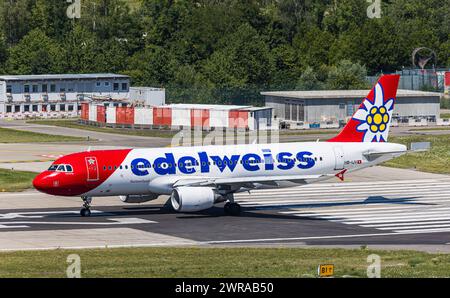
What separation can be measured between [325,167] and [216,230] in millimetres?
11717

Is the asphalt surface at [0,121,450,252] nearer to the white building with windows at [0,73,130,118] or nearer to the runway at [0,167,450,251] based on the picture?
the runway at [0,167,450,251]

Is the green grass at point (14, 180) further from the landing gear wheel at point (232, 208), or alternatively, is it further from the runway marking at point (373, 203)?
the landing gear wheel at point (232, 208)

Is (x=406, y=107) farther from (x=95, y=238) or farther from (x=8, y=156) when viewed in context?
(x=95, y=238)

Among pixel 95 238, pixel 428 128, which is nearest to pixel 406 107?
pixel 428 128

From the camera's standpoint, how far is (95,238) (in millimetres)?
56281

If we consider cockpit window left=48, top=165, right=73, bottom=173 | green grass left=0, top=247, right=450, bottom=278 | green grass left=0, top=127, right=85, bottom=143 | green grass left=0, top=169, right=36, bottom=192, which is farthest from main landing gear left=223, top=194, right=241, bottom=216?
green grass left=0, top=127, right=85, bottom=143

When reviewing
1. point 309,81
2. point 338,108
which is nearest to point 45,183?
point 338,108

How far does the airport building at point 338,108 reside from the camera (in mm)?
146125

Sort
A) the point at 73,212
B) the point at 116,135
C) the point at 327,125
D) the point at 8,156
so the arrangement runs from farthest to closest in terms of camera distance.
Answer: the point at 327,125, the point at 116,135, the point at 8,156, the point at 73,212

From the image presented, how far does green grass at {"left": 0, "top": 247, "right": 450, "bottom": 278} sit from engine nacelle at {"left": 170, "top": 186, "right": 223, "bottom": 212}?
413 inches

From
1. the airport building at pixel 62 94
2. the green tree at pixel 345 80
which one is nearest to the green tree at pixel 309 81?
the green tree at pixel 345 80

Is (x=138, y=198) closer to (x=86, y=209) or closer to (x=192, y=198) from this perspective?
(x=86, y=209)

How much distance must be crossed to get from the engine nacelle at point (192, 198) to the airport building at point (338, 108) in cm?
8069
